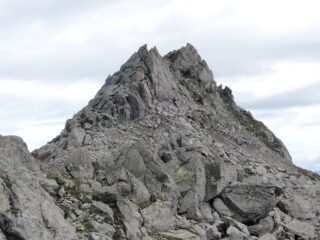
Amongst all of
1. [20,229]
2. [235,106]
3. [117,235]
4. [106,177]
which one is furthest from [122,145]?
[235,106]

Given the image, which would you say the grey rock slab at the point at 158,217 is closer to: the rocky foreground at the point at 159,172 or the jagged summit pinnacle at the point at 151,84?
the rocky foreground at the point at 159,172

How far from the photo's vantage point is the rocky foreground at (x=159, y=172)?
30.4m

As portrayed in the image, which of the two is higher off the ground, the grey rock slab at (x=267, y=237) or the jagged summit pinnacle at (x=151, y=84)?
the jagged summit pinnacle at (x=151, y=84)

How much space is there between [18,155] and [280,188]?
27.3 meters

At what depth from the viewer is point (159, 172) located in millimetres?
41438

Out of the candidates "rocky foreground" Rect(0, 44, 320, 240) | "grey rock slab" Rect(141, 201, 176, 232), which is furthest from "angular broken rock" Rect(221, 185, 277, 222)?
"grey rock slab" Rect(141, 201, 176, 232)

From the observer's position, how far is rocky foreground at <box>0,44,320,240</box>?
30.4 m

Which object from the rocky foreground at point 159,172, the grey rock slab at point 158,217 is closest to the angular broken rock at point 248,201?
the rocky foreground at point 159,172

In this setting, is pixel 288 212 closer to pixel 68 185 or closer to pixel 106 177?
pixel 106 177

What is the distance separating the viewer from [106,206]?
32.4 m

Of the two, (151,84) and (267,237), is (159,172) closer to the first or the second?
(267,237)

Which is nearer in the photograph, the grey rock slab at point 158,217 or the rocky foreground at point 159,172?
the rocky foreground at point 159,172

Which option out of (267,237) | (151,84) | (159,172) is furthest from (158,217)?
(151,84)

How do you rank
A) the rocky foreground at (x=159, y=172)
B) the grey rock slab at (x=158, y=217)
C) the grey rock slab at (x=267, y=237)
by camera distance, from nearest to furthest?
the rocky foreground at (x=159, y=172)
the grey rock slab at (x=158, y=217)
the grey rock slab at (x=267, y=237)
